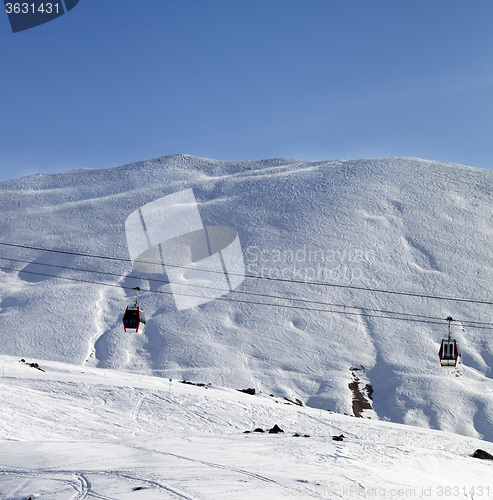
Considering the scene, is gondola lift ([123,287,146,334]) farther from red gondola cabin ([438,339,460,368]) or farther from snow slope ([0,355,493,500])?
red gondola cabin ([438,339,460,368])

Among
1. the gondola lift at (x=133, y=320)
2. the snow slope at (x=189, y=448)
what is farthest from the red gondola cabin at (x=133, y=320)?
the snow slope at (x=189, y=448)

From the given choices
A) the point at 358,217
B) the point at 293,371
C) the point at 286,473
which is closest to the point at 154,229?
the point at 358,217

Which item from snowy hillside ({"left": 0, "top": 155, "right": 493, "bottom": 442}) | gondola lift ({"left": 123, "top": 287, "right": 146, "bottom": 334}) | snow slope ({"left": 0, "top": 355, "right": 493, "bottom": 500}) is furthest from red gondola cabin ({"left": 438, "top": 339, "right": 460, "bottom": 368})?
snowy hillside ({"left": 0, "top": 155, "right": 493, "bottom": 442})

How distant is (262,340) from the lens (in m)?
47.2

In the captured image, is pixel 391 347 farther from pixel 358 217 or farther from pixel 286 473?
pixel 286 473

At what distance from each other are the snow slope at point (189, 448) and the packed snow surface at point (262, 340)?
11cm

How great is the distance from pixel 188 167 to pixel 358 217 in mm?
46484

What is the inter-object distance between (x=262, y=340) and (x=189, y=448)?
3033 cm

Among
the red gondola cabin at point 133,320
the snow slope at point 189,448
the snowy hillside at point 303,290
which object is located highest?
the red gondola cabin at point 133,320

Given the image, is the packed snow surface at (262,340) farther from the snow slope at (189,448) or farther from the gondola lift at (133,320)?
the gondola lift at (133,320)

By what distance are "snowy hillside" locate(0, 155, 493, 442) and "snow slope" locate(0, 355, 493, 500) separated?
41.1ft

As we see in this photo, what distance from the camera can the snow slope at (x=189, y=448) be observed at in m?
12.1

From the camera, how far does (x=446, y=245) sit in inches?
2576

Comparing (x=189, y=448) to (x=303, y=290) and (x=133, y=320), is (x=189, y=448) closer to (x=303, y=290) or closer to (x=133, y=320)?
(x=133, y=320)
